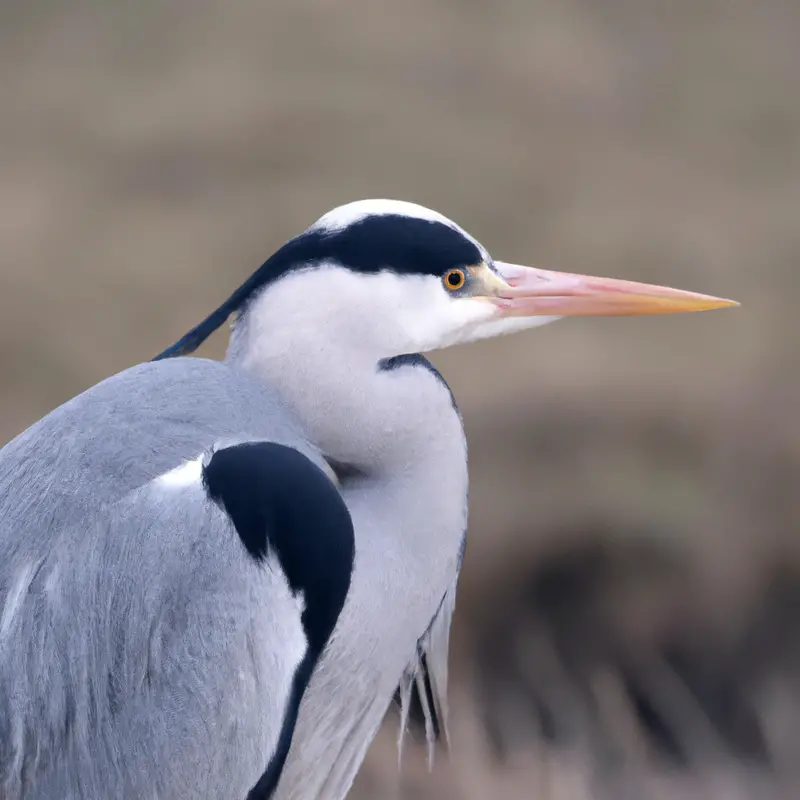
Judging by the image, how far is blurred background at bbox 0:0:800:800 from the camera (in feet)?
8.68

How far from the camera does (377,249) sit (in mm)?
1222

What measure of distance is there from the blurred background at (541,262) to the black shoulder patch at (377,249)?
56.8 inches

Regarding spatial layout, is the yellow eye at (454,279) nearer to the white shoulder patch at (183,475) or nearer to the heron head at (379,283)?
the heron head at (379,283)

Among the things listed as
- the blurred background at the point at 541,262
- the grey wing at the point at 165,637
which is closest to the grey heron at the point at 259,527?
the grey wing at the point at 165,637

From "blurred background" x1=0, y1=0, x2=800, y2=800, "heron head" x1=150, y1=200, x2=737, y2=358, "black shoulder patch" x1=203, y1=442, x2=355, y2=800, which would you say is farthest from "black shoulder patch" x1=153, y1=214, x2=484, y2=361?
"blurred background" x1=0, y1=0, x2=800, y2=800

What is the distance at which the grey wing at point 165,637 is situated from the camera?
Answer: 1093 mm

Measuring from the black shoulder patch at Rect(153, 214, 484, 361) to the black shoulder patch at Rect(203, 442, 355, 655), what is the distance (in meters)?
0.20

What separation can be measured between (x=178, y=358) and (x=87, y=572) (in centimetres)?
29

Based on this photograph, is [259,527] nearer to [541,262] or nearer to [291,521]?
[291,521]

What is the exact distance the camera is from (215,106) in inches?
157

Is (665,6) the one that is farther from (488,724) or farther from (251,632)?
(251,632)

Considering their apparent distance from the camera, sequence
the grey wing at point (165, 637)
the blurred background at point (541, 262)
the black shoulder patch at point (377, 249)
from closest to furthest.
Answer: the grey wing at point (165, 637) < the black shoulder patch at point (377, 249) < the blurred background at point (541, 262)

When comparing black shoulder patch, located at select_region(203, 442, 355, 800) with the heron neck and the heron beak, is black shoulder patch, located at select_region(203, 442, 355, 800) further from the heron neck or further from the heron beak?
the heron beak

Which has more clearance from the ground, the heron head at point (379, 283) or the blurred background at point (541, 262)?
the heron head at point (379, 283)
